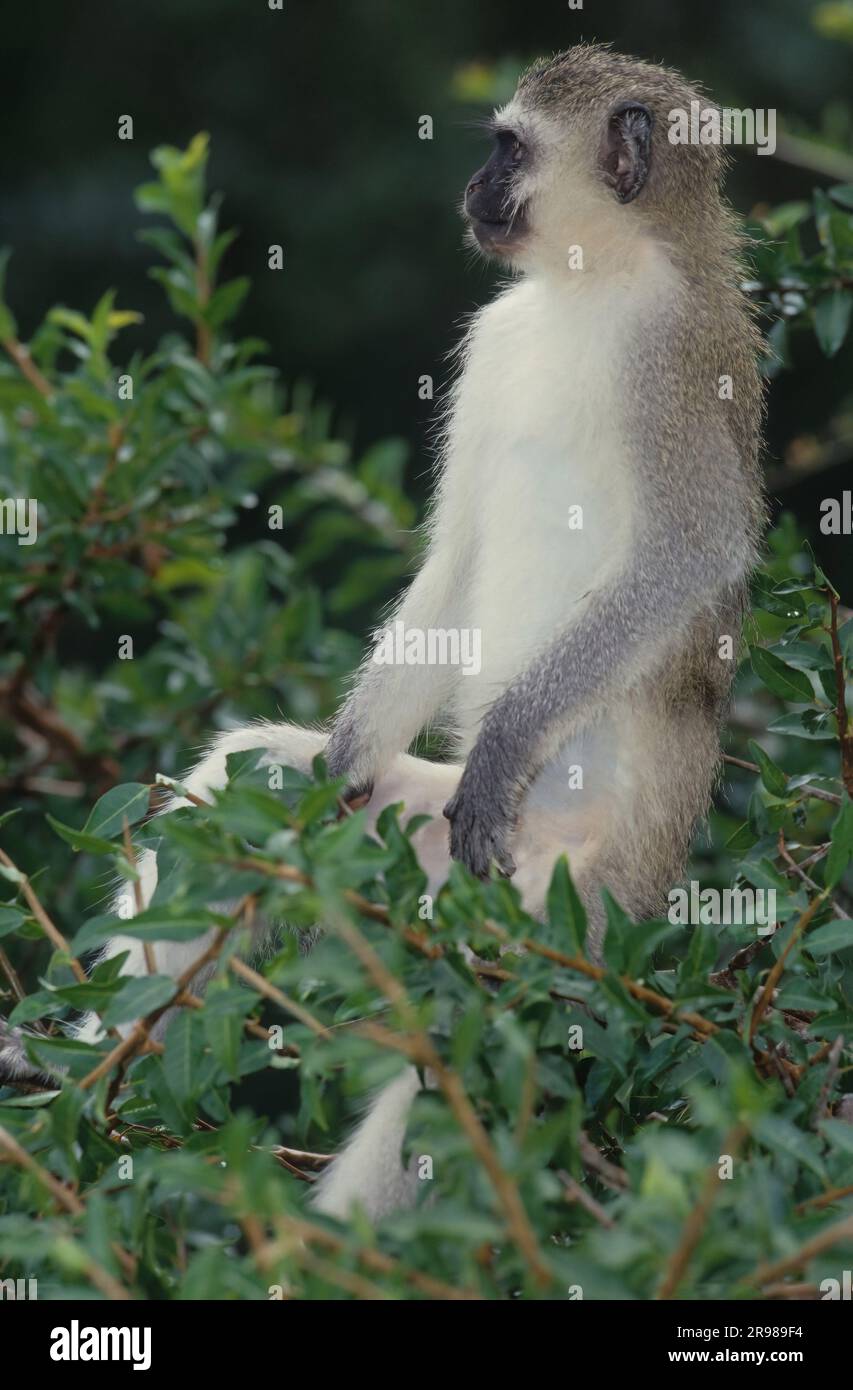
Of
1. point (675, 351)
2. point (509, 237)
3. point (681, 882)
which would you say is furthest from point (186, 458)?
point (681, 882)

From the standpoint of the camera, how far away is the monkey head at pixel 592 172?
3551 millimetres

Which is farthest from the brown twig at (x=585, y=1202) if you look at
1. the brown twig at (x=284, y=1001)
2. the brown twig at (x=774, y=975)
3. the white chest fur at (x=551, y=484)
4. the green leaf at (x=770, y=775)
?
the white chest fur at (x=551, y=484)

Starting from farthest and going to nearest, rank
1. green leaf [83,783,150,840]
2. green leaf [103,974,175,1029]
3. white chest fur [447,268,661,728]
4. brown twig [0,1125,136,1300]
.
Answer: white chest fur [447,268,661,728] < green leaf [83,783,150,840] < green leaf [103,974,175,1029] < brown twig [0,1125,136,1300]

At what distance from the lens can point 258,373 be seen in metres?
4.25

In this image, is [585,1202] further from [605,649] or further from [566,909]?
[605,649]

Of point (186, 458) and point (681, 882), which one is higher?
point (186, 458)

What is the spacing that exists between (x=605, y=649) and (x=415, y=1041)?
181 cm

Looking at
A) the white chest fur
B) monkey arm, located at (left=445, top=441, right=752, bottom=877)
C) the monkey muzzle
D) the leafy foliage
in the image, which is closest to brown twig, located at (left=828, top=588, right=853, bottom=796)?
the leafy foliage

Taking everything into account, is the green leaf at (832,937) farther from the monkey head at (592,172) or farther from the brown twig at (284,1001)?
the monkey head at (592,172)

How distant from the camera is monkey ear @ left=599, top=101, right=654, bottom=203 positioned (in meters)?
3.52

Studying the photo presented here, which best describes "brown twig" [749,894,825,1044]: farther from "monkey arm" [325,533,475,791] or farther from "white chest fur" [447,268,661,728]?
"monkey arm" [325,533,475,791]

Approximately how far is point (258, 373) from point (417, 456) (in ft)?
14.6
